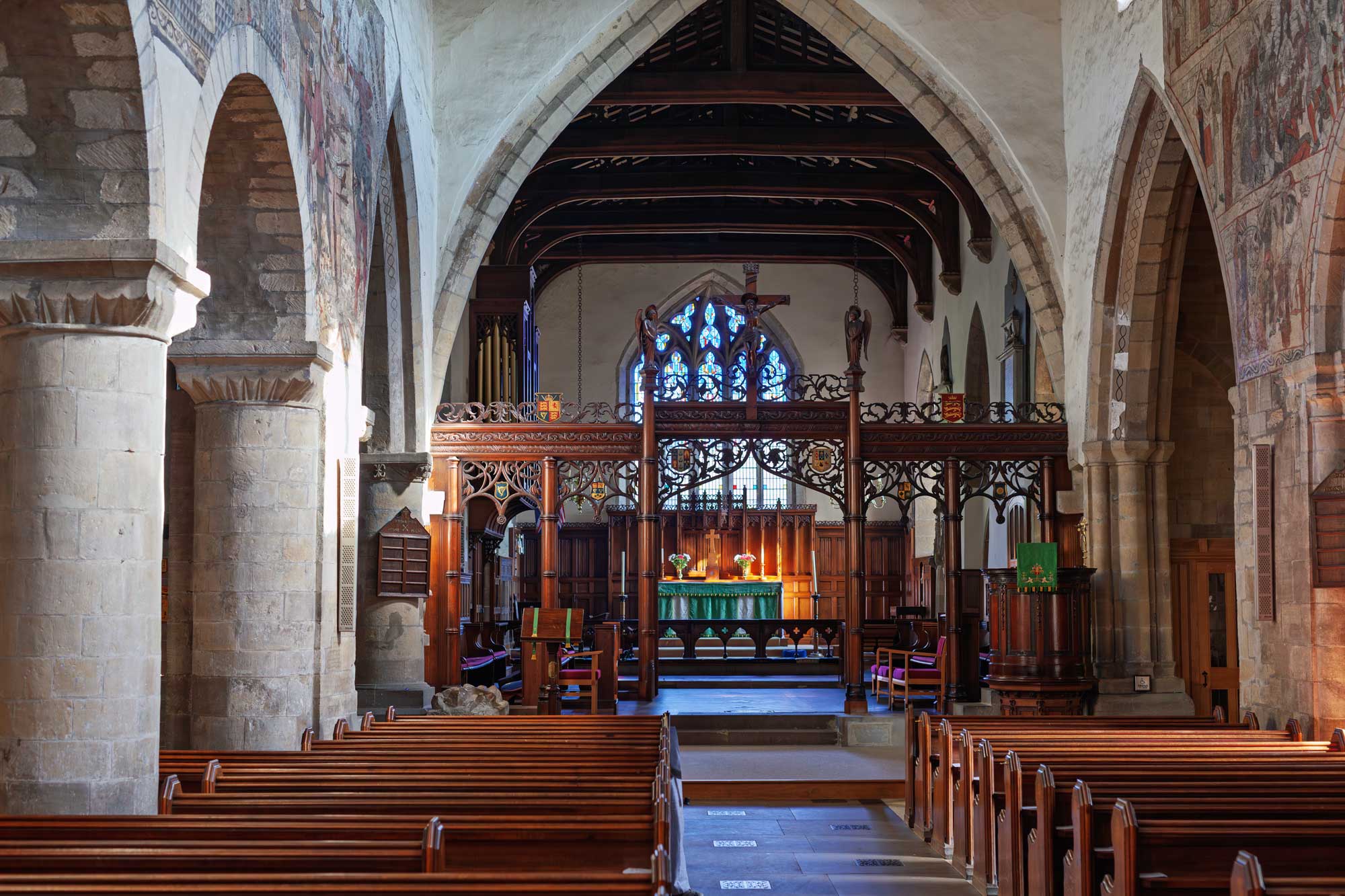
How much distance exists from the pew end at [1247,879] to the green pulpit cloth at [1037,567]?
792 centimetres

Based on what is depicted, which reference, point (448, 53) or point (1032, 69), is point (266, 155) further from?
point (1032, 69)

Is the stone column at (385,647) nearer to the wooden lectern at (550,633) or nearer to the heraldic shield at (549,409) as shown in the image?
the wooden lectern at (550,633)

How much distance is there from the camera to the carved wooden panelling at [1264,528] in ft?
27.6

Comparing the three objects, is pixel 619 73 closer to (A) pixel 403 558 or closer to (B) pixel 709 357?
(A) pixel 403 558

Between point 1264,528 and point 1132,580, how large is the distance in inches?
151

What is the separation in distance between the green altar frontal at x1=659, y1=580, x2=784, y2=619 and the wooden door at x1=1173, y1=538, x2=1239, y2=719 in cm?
575

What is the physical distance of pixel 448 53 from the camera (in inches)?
529

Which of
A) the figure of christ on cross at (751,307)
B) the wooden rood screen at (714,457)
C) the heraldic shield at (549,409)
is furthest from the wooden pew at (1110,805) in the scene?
the heraldic shield at (549,409)

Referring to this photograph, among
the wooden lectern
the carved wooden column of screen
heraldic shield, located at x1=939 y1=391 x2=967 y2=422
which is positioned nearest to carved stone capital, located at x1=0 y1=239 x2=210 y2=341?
the wooden lectern

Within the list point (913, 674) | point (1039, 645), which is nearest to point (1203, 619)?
point (1039, 645)

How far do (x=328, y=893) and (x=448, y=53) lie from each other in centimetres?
1126

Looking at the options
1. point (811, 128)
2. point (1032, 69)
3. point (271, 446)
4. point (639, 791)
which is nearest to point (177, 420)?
point (271, 446)

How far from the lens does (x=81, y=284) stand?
18.4 feet

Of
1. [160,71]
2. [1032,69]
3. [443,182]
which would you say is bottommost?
[160,71]
